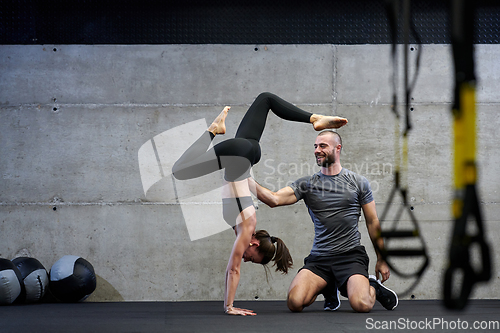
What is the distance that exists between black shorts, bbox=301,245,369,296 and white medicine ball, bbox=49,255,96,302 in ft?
6.19

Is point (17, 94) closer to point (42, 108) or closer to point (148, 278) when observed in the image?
point (42, 108)

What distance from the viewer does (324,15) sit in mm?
4637

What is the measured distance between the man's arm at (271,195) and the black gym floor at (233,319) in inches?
31.1

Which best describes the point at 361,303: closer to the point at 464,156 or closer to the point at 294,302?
the point at 294,302

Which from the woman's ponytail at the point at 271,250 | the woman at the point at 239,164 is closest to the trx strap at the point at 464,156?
the woman at the point at 239,164

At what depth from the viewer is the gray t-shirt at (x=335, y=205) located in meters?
3.27

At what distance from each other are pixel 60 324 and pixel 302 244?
2.39 meters

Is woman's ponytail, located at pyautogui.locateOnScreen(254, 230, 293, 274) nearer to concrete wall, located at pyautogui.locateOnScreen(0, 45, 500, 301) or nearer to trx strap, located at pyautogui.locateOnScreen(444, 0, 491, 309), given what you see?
concrete wall, located at pyautogui.locateOnScreen(0, 45, 500, 301)

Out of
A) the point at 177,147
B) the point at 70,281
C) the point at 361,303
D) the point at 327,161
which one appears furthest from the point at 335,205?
the point at 70,281

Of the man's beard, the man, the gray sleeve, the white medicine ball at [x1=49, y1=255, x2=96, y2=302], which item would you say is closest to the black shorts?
the man

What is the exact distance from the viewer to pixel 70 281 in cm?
370

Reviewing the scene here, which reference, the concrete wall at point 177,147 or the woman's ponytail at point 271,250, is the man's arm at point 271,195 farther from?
the concrete wall at point 177,147

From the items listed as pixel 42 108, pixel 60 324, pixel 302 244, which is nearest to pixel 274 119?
pixel 302 244

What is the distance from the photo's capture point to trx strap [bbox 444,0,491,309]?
936 millimetres
